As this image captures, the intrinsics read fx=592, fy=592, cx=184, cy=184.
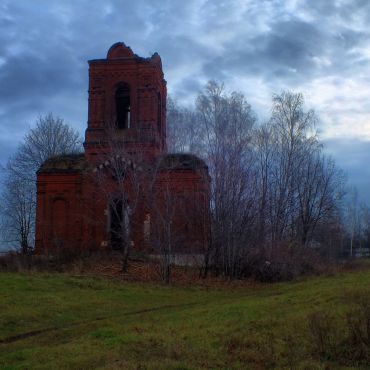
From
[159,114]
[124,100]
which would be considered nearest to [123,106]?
[124,100]

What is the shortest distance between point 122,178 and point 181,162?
4501mm

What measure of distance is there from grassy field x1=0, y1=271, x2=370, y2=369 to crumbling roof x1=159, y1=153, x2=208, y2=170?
13.8 m

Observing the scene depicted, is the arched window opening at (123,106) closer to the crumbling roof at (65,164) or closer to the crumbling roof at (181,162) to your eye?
the crumbling roof at (65,164)

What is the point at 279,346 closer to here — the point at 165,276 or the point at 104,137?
the point at 165,276

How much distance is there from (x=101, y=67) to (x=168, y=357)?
29.9 metres

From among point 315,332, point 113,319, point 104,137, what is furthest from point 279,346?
point 104,137

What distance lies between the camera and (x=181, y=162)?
112 ft

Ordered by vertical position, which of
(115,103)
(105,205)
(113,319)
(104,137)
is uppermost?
(115,103)

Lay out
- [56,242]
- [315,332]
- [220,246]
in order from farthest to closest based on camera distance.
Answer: [56,242], [220,246], [315,332]

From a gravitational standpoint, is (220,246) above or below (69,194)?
below

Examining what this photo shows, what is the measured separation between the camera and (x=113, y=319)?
15023mm

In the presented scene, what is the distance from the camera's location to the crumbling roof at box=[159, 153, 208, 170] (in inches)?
1291

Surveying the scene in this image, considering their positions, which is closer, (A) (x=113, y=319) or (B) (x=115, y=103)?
(A) (x=113, y=319)

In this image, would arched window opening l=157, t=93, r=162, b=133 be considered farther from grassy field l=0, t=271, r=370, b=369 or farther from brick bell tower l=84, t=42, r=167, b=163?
grassy field l=0, t=271, r=370, b=369
